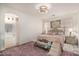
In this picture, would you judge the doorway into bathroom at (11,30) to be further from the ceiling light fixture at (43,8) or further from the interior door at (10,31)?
the ceiling light fixture at (43,8)

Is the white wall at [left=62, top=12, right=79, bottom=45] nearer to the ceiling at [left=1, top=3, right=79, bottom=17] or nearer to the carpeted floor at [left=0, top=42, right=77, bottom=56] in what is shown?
the ceiling at [left=1, top=3, right=79, bottom=17]

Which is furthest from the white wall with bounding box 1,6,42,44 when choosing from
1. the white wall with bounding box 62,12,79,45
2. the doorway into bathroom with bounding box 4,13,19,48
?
the white wall with bounding box 62,12,79,45

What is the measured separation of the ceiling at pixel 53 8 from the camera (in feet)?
5.15

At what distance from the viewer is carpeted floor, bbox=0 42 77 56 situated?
5.20ft

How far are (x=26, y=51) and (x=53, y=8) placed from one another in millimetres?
699

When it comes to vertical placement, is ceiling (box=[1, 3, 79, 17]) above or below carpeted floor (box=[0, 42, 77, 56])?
above

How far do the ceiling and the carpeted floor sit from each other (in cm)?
46

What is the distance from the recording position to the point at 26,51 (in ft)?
5.25

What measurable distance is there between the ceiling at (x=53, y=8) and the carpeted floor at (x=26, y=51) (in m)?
0.46

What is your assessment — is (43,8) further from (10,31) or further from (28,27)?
(10,31)

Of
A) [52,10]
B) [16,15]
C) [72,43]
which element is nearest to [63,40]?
[72,43]

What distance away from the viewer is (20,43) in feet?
5.26

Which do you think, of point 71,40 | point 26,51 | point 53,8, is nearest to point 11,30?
point 26,51

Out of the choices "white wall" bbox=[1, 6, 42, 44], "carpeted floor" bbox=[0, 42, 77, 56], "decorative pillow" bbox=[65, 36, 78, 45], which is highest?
"white wall" bbox=[1, 6, 42, 44]
